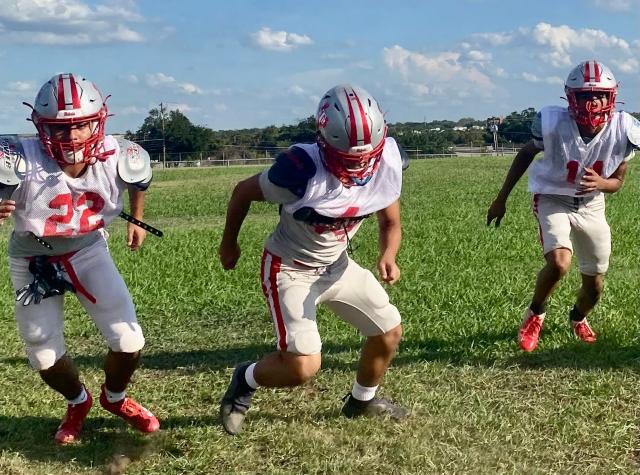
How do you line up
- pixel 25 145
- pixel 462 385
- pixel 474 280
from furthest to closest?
pixel 474 280 → pixel 462 385 → pixel 25 145

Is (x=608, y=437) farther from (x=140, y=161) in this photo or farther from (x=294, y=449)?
(x=140, y=161)

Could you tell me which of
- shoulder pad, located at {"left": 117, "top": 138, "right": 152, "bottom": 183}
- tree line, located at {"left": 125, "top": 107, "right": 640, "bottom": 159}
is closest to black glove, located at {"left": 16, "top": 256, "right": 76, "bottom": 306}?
shoulder pad, located at {"left": 117, "top": 138, "right": 152, "bottom": 183}

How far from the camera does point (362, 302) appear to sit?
4383 mm

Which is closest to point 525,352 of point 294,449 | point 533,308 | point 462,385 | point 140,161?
point 533,308

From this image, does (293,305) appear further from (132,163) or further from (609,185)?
(609,185)

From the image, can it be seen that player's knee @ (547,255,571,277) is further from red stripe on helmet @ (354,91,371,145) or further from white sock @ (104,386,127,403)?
white sock @ (104,386,127,403)

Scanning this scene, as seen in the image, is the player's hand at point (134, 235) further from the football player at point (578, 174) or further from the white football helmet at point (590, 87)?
the white football helmet at point (590, 87)

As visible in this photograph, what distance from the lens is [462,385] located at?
16.8ft

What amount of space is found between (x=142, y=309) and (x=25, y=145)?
3661 millimetres

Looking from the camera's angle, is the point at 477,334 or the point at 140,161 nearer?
the point at 140,161

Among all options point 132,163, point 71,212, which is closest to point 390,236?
point 132,163

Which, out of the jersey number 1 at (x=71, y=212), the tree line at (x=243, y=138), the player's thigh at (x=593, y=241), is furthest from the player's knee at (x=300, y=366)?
the tree line at (x=243, y=138)

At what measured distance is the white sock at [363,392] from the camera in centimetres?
458

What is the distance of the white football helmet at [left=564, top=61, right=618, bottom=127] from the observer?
5328 mm
